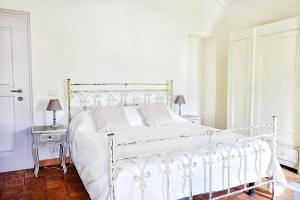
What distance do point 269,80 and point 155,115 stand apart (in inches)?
69.6

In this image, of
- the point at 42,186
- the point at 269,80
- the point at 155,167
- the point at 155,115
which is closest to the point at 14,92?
the point at 42,186

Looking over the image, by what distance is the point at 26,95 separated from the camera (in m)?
3.39

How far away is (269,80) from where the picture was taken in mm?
3639

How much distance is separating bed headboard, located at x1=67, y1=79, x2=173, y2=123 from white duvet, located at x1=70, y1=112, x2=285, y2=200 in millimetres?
836

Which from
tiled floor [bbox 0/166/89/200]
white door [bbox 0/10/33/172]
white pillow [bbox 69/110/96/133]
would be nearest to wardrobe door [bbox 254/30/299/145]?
white pillow [bbox 69/110/96/133]

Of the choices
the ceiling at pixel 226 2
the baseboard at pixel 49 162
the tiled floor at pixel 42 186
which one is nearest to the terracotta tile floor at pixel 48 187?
the tiled floor at pixel 42 186

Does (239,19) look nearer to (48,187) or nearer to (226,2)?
(226,2)

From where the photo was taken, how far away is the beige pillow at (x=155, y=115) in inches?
137

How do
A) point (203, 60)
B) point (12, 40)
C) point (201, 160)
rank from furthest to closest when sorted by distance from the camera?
point (203, 60) → point (12, 40) → point (201, 160)

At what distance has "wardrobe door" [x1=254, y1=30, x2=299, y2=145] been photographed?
10.9ft

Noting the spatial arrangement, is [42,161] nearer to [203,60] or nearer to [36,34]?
[36,34]

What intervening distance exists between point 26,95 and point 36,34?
2.80 ft

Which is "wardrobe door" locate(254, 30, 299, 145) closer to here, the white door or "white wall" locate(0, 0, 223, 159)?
"white wall" locate(0, 0, 223, 159)

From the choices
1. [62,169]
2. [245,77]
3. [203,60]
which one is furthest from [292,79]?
[62,169]
